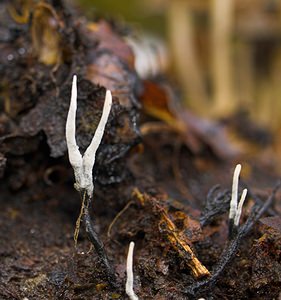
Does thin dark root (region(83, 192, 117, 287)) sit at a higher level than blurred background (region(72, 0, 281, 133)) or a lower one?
higher

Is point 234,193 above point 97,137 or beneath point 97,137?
beneath

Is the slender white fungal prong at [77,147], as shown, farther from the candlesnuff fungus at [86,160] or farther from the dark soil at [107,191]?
the dark soil at [107,191]

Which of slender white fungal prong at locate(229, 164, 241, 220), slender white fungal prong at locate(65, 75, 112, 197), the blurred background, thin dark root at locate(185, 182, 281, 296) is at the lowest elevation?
the blurred background

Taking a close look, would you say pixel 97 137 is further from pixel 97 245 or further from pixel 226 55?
pixel 226 55

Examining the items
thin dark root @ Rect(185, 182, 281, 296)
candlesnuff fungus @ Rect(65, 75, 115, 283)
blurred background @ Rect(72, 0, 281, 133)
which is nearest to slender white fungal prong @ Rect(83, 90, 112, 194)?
candlesnuff fungus @ Rect(65, 75, 115, 283)

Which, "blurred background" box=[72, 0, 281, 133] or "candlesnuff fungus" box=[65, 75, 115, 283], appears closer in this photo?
"candlesnuff fungus" box=[65, 75, 115, 283]

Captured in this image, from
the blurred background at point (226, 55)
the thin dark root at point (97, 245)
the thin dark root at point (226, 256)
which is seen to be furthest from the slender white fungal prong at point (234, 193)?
the blurred background at point (226, 55)

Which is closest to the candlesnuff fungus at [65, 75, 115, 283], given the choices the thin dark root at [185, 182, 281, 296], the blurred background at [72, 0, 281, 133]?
the thin dark root at [185, 182, 281, 296]

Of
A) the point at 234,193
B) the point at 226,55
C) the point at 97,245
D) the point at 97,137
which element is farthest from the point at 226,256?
the point at 226,55

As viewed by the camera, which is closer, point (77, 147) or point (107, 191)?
point (77, 147)

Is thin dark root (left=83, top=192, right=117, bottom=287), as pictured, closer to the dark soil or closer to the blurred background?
the dark soil
